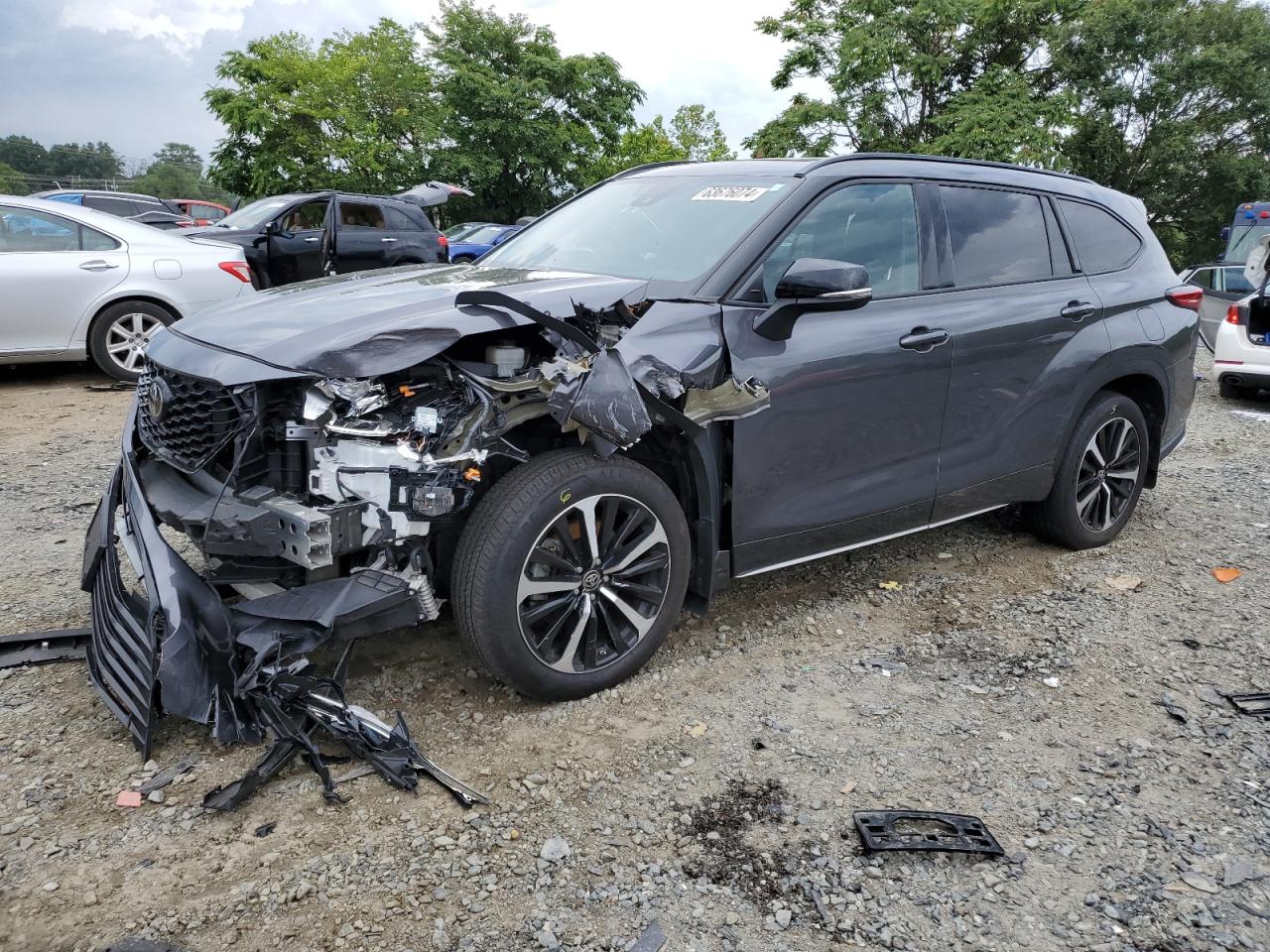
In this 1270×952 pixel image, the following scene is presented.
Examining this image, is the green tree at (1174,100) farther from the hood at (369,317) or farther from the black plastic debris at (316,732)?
the black plastic debris at (316,732)

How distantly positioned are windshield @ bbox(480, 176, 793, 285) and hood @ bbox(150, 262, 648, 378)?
19 centimetres

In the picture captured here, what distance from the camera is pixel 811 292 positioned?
308cm

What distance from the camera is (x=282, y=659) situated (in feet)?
8.57

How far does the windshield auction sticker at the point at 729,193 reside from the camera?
3547 millimetres

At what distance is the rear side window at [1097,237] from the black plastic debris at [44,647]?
461 cm

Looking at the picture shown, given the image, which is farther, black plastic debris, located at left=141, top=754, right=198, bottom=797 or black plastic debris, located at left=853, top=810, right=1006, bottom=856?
black plastic debris, located at left=141, top=754, right=198, bottom=797

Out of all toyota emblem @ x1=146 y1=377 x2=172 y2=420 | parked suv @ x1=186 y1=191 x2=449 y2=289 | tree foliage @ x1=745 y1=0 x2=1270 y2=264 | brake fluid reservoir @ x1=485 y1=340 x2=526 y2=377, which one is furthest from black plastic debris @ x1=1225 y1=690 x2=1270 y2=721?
tree foliage @ x1=745 y1=0 x2=1270 y2=264

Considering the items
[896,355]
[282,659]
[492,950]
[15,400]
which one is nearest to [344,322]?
[282,659]

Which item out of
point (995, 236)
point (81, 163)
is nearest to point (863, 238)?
point (995, 236)

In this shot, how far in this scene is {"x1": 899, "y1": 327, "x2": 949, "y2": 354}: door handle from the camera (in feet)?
11.7

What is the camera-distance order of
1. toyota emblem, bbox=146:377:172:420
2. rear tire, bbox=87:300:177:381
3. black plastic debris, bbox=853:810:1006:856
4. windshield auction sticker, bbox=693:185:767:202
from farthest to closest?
rear tire, bbox=87:300:177:381
windshield auction sticker, bbox=693:185:767:202
toyota emblem, bbox=146:377:172:420
black plastic debris, bbox=853:810:1006:856

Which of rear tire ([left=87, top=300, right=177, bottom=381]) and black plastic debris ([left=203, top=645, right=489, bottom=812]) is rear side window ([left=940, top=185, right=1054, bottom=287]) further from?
rear tire ([left=87, top=300, right=177, bottom=381])

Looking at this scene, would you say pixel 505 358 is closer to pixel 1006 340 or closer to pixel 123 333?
pixel 1006 340

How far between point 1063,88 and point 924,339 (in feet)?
88.7
